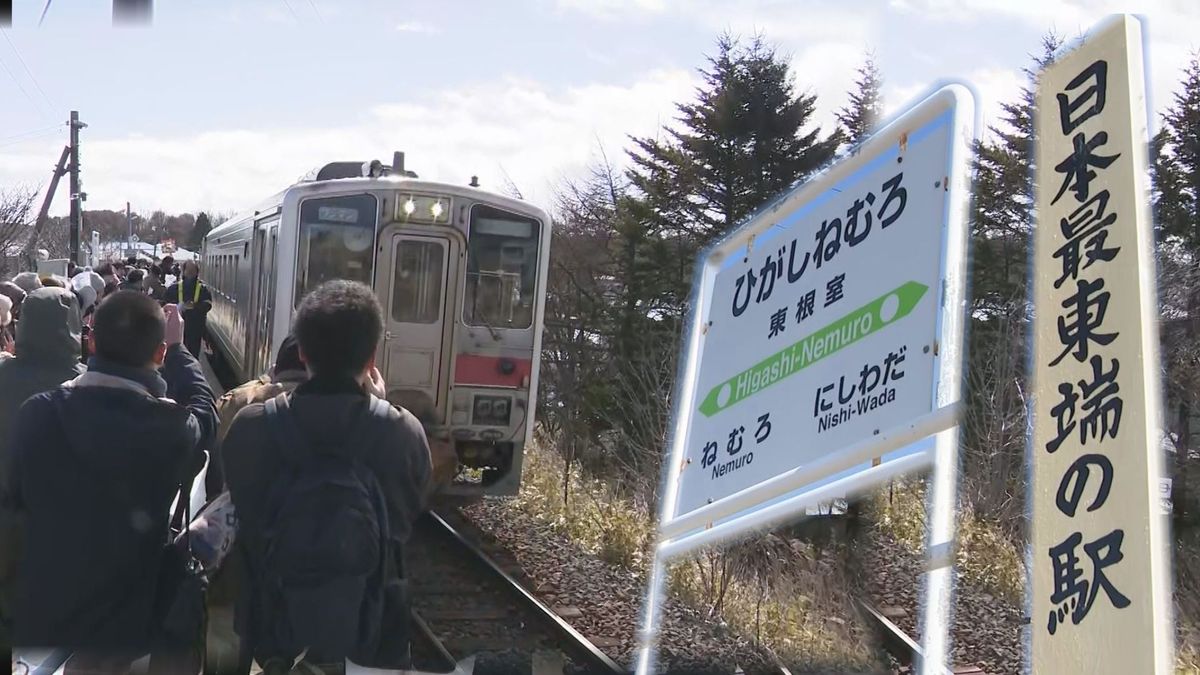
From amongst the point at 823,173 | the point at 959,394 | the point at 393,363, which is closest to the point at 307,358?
the point at 823,173

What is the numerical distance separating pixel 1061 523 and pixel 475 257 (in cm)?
686

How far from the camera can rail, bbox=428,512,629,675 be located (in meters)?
5.46

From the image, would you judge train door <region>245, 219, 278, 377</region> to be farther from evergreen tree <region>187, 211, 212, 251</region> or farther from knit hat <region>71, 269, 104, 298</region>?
evergreen tree <region>187, 211, 212, 251</region>

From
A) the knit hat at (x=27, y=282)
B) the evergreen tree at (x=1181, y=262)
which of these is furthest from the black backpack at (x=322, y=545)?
the evergreen tree at (x=1181, y=262)

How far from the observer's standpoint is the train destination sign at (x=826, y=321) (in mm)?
2010

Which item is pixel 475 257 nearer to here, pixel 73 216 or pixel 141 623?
pixel 141 623

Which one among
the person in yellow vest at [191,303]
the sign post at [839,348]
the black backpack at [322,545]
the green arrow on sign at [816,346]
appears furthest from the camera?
the person in yellow vest at [191,303]

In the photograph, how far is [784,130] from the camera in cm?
1398

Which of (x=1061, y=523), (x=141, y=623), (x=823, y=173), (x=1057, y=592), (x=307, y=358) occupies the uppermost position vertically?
(x=823, y=173)

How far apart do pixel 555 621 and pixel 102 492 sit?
12.3 ft

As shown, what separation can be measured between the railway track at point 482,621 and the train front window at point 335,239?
222 cm

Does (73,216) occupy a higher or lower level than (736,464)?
higher

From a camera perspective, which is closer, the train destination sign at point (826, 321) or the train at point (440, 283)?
the train destination sign at point (826, 321)

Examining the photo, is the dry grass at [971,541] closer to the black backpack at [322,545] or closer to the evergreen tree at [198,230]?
the black backpack at [322,545]
